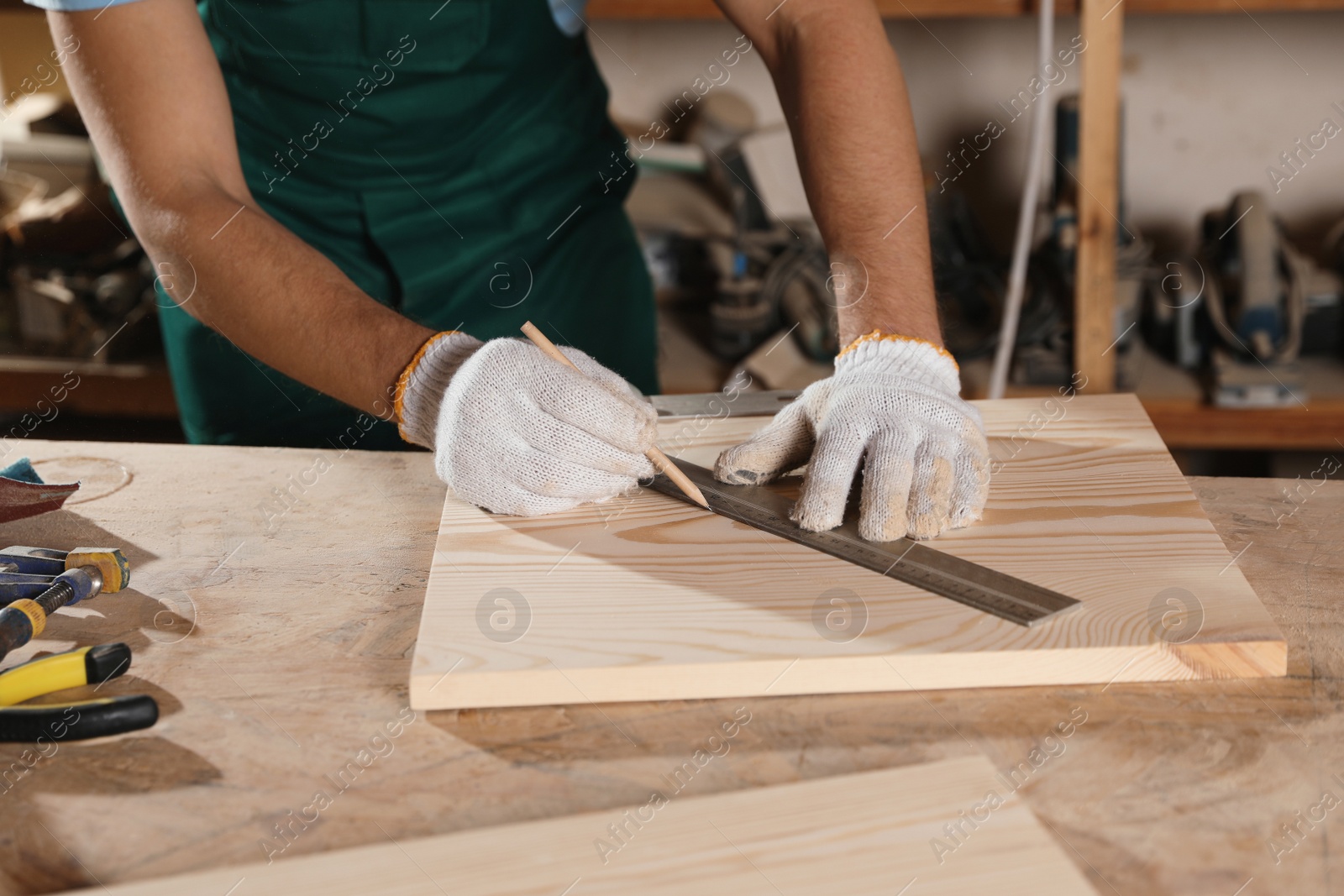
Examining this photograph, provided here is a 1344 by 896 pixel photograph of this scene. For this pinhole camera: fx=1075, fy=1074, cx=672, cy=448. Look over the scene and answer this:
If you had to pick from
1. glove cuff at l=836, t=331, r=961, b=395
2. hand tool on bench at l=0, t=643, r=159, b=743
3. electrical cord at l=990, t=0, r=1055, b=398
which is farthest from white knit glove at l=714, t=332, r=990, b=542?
electrical cord at l=990, t=0, r=1055, b=398

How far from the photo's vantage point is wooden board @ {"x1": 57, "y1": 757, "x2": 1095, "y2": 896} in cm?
66

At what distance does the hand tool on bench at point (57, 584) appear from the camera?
88cm

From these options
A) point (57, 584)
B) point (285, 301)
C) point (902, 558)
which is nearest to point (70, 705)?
point (57, 584)

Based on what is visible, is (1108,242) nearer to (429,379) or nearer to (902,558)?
(902,558)

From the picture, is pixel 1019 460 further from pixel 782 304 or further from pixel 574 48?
pixel 782 304

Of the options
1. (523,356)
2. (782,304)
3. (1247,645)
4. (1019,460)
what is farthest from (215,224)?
(782,304)

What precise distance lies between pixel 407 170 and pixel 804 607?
948mm

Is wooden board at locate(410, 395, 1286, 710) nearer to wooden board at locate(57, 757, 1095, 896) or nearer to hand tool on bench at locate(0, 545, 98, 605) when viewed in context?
wooden board at locate(57, 757, 1095, 896)

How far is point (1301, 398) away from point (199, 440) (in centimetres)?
199

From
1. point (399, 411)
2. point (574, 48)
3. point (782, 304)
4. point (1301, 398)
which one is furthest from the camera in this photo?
point (782, 304)

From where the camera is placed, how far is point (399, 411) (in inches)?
43.9

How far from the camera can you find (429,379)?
1085 mm

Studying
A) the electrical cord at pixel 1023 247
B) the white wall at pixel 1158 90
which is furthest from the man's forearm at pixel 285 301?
the white wall at pixel 1158 90

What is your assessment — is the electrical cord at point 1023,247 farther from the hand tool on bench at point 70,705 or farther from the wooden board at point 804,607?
the hand tool on bench at point 70,705
